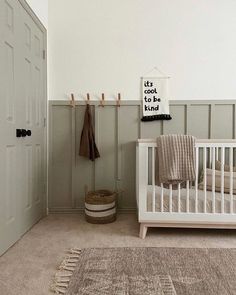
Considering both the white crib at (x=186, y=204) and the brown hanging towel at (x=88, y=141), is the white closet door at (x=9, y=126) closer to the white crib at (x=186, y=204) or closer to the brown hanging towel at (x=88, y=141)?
the brown hanging towel at (x=88, y=141)

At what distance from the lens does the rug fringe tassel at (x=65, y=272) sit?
140cm

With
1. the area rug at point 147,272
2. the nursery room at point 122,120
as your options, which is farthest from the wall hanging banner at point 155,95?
the area rug at point 147,272

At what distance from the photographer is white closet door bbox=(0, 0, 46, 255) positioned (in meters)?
1.84

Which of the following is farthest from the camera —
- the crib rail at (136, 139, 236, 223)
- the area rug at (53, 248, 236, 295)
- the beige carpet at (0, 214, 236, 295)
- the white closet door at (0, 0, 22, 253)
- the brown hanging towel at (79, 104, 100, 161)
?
the brown hanging towel at (79, 104, 100, 161)

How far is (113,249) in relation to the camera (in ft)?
6.22

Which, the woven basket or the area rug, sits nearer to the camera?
the area rug

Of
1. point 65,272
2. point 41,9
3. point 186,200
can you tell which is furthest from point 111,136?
point 65,272

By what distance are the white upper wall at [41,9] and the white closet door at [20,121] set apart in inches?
5.3

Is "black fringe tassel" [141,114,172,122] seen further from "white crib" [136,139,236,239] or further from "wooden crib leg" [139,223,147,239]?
"wooden crib leg" [139,223,147,239]

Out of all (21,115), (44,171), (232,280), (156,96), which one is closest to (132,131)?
(156,96)

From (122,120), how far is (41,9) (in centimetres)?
134

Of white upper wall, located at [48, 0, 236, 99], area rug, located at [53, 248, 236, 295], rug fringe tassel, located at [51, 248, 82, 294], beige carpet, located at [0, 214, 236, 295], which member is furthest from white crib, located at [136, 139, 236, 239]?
white upper wall, located at [48, 0, 236, 99]

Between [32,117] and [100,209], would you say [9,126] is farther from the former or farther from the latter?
[100,209]

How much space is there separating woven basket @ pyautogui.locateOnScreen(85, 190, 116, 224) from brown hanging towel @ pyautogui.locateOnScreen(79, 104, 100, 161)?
45cm
